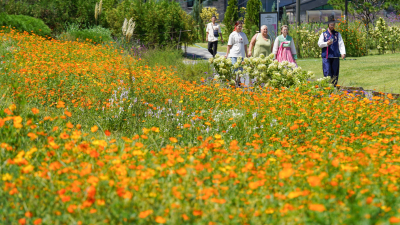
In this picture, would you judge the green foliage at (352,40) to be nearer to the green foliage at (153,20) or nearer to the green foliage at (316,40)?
the green foliage at (316,40)

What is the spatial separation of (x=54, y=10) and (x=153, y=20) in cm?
432

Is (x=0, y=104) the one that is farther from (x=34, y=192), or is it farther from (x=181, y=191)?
(x=181, y=191)

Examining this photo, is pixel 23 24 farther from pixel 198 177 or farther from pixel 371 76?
pixel 198 177

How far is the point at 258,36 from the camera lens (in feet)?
33.0

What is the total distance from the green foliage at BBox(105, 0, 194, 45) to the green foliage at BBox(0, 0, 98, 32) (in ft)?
3.88

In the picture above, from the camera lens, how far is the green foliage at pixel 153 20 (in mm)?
19109

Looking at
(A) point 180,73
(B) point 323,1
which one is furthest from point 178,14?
(B) point 323,1

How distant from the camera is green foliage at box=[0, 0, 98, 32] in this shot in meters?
18.3

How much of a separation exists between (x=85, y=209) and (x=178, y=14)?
18.0 metres

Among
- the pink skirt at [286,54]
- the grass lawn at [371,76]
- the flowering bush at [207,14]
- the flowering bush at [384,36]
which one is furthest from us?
the flowering bush at [207,14]

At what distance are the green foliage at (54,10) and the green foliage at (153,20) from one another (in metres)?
1.18

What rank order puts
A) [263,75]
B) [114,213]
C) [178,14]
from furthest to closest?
[178,14] → [263,75] → [114,213]

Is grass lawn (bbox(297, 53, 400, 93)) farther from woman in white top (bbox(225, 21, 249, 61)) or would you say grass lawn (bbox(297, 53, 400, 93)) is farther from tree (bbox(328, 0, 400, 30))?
tree (bbox(328, 0, 400, 30))

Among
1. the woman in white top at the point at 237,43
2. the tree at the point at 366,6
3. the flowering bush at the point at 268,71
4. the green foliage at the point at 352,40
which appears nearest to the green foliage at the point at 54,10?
the woman in white top at the point at 237,43
